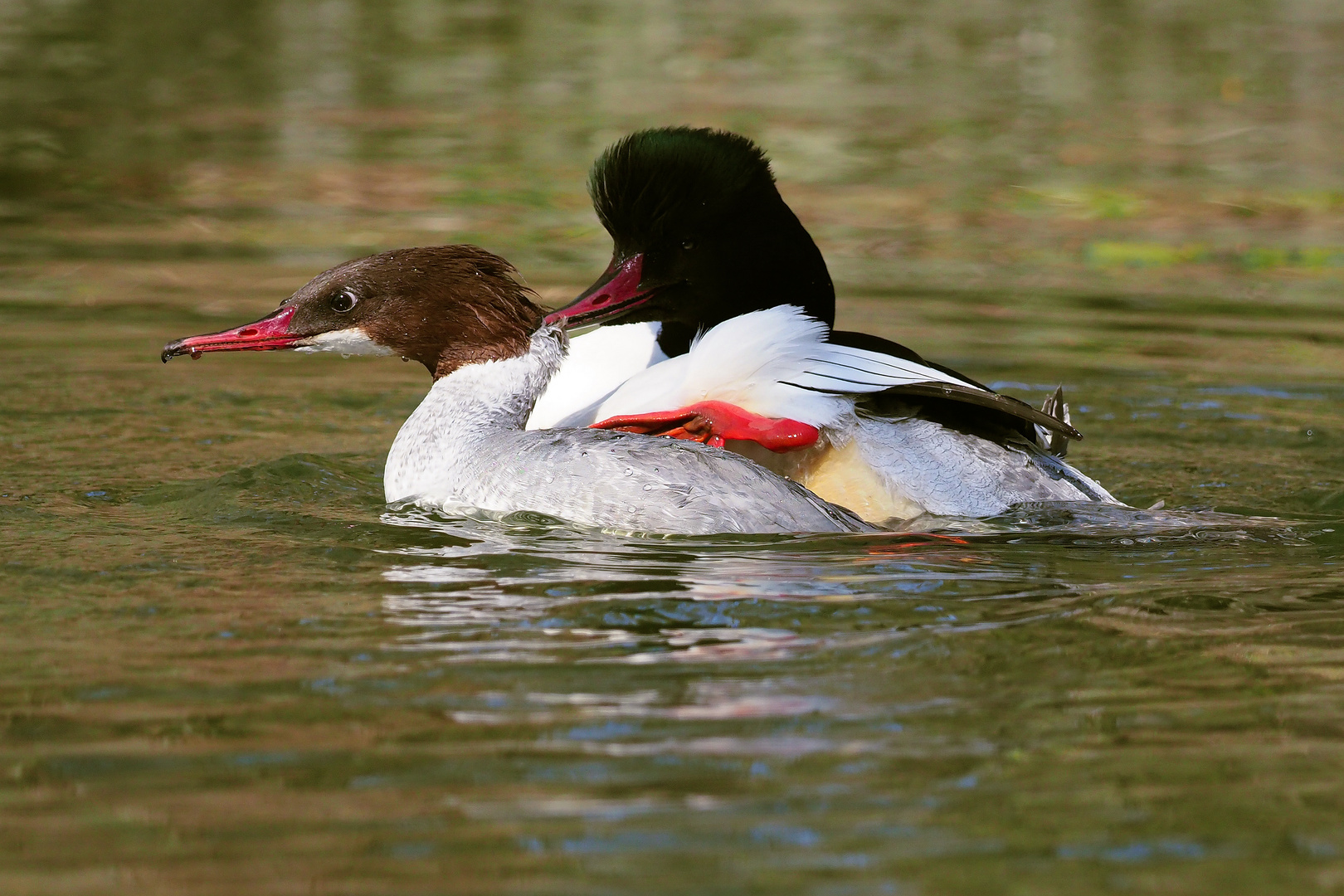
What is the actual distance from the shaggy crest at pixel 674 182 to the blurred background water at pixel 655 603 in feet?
4.55

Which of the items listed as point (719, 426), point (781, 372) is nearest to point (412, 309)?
point (719, 426)

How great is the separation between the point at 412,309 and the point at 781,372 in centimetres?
158

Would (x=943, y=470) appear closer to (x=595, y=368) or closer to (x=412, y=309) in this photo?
(x=595, y=368)

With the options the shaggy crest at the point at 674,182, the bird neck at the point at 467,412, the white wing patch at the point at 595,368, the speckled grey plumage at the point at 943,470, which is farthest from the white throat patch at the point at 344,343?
the speckled grey plumage at the point at 943,470

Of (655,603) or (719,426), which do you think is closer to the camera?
(655,603)

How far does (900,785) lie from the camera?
12.5 ft

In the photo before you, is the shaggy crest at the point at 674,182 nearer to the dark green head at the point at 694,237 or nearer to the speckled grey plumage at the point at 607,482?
the dark green head at the point at 694,237

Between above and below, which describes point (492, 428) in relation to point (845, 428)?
below

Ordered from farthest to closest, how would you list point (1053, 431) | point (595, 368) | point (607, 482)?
point (595, 368) < point (1053, 431) < point (607, 482)

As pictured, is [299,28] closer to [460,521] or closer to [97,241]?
[97,241]

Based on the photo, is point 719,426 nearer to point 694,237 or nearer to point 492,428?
point 492,428

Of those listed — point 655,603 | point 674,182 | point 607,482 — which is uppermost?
point 674,182

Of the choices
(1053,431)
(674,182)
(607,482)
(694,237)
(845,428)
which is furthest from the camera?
(694,237)

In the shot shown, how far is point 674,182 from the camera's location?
22.1ft
